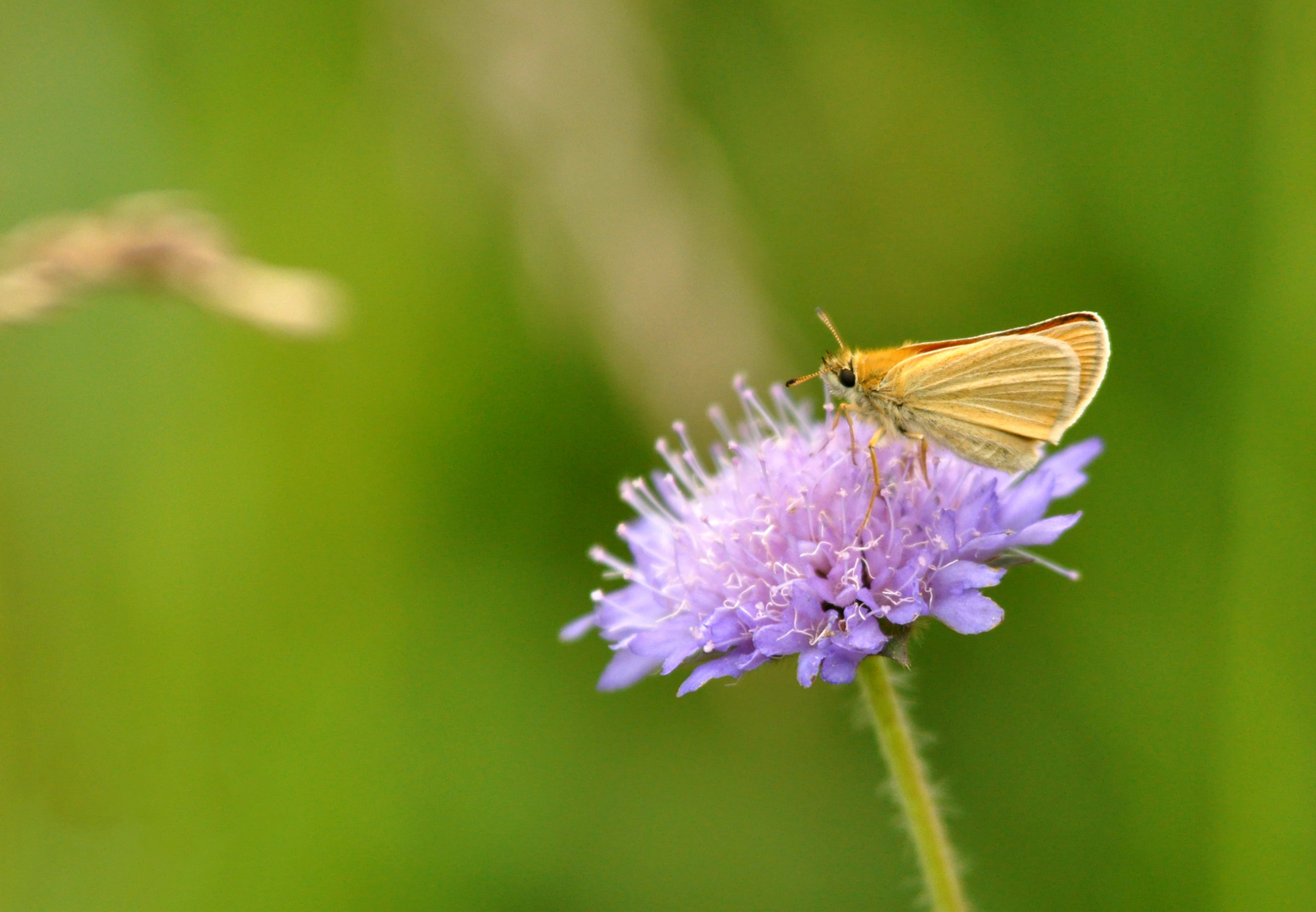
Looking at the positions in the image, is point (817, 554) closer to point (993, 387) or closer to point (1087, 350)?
point (993, 387)

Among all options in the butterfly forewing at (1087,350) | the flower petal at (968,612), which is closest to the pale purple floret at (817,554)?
the flower petal at (968,612)

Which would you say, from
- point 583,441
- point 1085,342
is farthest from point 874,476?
point 583,441

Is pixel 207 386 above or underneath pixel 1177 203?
above

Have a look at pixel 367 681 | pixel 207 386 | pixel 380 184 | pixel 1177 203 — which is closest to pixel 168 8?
pixel 380 184

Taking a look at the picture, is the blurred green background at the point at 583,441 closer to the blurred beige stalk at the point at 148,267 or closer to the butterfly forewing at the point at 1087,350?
the butterfly forewing at the point at 1087,350

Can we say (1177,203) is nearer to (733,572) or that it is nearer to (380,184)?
(733,572)

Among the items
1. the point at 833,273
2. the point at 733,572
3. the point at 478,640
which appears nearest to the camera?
the point at 733,572
